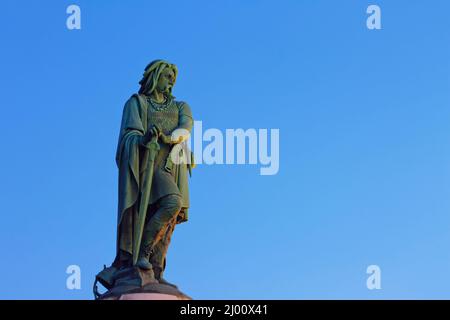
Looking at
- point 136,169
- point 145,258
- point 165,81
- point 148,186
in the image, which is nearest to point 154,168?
point 136,169

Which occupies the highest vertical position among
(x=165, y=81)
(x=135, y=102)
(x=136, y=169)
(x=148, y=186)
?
(x=165, y=81)

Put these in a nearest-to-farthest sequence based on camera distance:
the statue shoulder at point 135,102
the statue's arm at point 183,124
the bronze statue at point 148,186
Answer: the bronze statue at point 148,186, the statue's arm at point 183,124, the statue shoulder at point 135,102

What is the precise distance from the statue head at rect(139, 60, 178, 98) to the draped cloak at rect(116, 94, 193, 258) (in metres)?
0.31

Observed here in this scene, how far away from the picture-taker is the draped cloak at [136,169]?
21.3m

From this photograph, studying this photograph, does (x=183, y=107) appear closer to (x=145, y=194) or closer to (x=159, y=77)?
(x=159, y=77)

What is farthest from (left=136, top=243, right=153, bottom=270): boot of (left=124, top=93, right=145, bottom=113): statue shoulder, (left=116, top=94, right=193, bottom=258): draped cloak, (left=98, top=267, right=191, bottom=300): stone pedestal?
(left=124, top=93, right=145, bottom=113): statue shoulder

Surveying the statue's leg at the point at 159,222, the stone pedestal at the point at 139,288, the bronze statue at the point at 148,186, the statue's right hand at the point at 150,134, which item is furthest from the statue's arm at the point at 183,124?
→ the stone pedestal at the point at 139,288

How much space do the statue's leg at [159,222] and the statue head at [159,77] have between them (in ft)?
8.48

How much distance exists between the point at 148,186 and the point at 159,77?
2.61 meters

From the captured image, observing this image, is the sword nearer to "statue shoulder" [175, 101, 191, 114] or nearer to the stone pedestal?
the stone pedestal

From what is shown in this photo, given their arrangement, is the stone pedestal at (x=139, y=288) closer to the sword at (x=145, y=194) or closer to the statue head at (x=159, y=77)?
the sword at (x=145, y=194)

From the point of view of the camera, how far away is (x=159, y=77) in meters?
22.4

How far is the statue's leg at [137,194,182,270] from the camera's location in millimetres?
21078
